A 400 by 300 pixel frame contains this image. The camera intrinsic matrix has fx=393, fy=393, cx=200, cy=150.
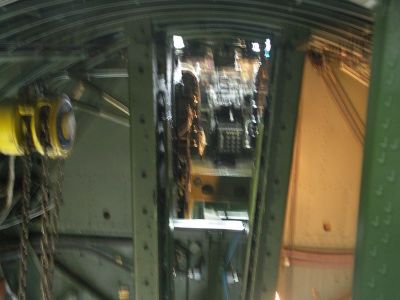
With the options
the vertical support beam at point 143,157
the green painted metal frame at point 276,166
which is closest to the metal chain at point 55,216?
the vertical support beam at point 143,157

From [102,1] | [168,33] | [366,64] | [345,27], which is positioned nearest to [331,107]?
[366,64]

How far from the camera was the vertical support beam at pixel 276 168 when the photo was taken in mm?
2182

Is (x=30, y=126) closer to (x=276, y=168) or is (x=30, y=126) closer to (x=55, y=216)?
(x=55, y=216)

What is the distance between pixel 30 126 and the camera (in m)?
2.05

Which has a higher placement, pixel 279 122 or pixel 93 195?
pixel 279 122

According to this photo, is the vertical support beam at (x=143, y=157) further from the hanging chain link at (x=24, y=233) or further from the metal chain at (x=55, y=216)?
the hanging chain link at (x=24, y=233)

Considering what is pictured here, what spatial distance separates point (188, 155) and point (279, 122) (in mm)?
2018

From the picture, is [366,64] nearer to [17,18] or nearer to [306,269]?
[17,18]

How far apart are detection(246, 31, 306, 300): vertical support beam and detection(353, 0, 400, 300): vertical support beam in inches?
37.8

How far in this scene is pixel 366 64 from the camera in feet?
7.09

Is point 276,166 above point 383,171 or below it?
below

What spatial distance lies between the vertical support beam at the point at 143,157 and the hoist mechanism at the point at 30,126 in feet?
1.36

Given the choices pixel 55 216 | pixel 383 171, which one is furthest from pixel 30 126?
pixel 383 171

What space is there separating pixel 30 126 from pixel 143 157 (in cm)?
62
